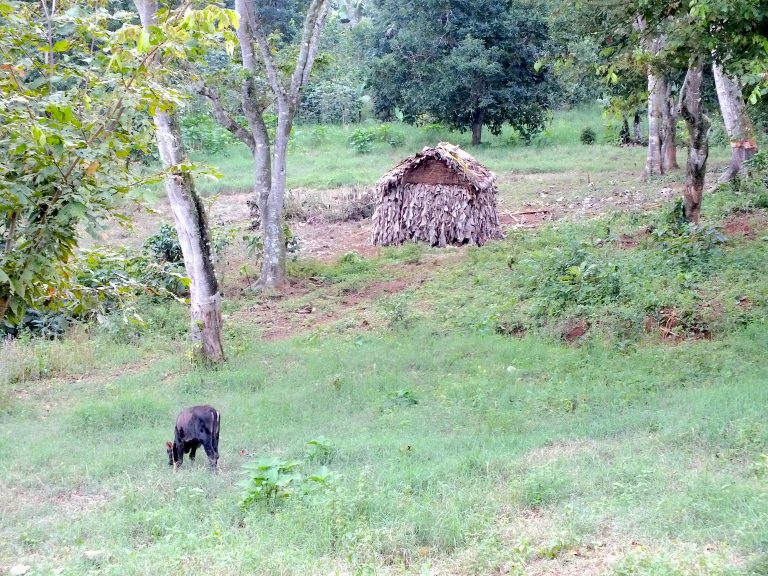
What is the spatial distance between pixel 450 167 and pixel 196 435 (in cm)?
1087

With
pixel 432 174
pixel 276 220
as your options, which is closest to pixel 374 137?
pixel 432 174

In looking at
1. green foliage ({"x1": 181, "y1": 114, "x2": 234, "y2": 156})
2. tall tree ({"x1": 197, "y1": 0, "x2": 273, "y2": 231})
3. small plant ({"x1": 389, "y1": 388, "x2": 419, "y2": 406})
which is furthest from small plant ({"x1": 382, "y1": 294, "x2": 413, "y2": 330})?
A: green foliage ({"x1": 181, "y1": 114, "x2": 234, "y2": 156})

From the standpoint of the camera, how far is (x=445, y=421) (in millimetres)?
8516

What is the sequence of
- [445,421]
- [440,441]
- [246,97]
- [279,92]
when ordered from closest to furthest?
1. [440,441]
2. [445,421]
3. [246,97]
4. [279,92]

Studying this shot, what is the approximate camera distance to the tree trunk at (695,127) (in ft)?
43.1

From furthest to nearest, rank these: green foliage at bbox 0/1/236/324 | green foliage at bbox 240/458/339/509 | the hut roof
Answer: the hut roof, green foliage at bbox 240/458/339/509, green foliage at bbox 0/1/236/324

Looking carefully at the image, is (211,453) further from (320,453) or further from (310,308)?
(310,308)

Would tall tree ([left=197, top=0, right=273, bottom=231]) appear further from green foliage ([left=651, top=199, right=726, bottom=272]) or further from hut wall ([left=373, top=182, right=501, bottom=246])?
green foliage ([left=651, top=199, right=726, bottom=272])

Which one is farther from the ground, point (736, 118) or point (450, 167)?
point (736, 118)

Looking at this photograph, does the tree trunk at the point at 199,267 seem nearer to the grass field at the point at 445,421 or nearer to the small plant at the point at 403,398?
the grass field at the point at 445,421

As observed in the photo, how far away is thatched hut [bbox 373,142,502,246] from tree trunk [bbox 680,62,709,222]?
4.42 meters

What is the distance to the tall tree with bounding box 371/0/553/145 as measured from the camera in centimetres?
2695

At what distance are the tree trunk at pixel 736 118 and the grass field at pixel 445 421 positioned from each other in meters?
1.63

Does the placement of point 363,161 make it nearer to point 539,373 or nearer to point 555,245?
point 555,245
